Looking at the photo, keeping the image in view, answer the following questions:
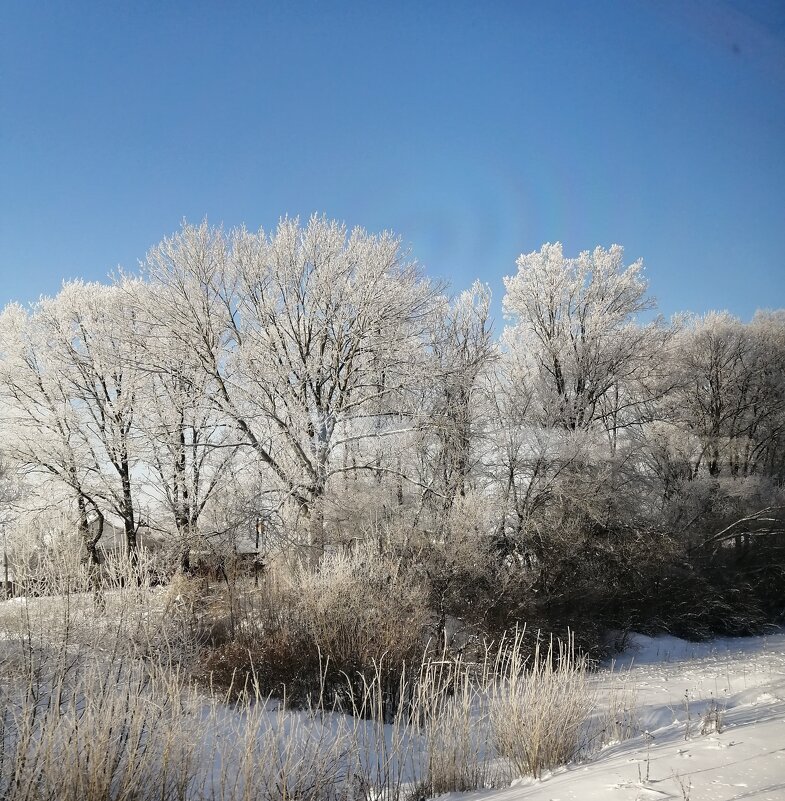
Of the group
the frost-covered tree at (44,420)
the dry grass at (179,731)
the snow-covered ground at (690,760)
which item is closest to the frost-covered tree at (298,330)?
the frost-covered tree at (44,420)

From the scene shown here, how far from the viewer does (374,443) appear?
1612cm

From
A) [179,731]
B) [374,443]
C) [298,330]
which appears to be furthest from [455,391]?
[179,731]

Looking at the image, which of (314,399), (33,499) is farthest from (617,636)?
(33,499)

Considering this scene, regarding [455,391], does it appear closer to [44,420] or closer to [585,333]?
[585,333]

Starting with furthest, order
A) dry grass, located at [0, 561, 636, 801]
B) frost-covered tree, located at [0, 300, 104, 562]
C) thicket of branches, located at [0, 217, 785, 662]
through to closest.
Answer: frost-covered tree, located at [0, 300, 104, 562], thicket of branches, located at [0, 217, 785, 662], dry grass, located at [0, 561, 636, 801]

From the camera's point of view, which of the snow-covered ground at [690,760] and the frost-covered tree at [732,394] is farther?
the frost-covered tree at [732,394]

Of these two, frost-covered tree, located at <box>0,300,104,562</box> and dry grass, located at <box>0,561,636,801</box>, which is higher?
frost-covered tree, located at <box>0,300,104,562</box>

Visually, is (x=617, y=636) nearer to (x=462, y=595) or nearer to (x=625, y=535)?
(x=625, y=535)

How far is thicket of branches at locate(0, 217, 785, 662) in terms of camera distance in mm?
14805

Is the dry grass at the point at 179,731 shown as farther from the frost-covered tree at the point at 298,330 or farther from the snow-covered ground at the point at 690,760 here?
the frost-covered tree at the point at 298,330

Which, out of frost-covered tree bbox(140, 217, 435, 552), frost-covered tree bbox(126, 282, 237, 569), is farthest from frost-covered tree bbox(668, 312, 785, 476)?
frost-covered tree bbox(126, 282, 237, 569)

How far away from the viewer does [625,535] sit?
56.0ft

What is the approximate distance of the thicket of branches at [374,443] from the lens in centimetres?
1480

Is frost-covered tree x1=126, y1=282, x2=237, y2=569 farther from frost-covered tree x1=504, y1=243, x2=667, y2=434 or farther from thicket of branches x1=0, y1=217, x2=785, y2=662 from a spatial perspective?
frost-covered tree x1=504, y1=243, x2=667, y2=434
